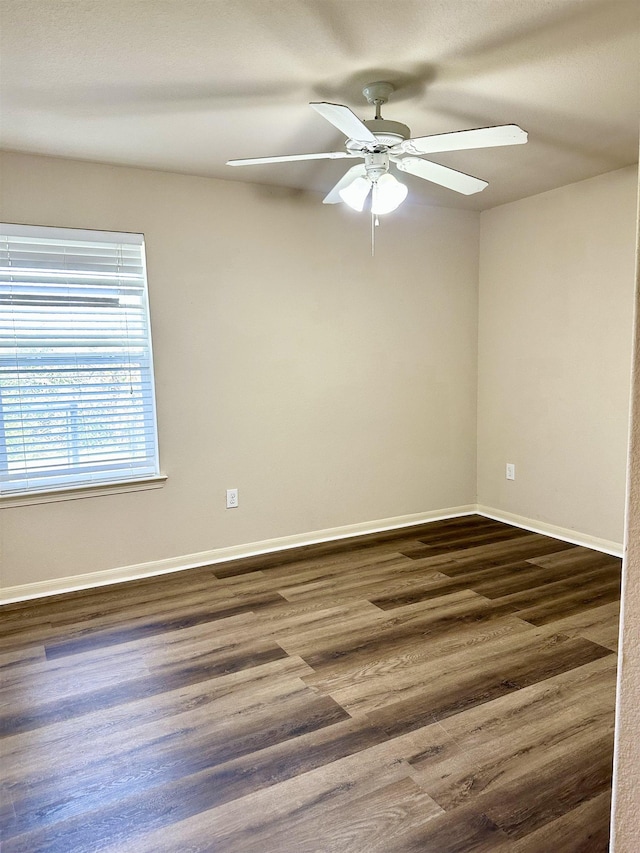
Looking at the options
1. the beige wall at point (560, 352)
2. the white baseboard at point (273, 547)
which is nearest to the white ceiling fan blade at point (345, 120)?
the beige wall at point (560, 352)

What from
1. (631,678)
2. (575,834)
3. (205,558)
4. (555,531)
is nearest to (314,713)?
(575,834)

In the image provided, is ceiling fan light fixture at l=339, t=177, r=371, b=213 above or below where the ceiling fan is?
below

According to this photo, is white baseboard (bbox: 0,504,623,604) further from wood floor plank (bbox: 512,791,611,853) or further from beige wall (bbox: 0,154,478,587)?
wood floor plank (bbox: 512,791,611,853)

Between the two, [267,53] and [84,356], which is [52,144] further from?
[267,53]

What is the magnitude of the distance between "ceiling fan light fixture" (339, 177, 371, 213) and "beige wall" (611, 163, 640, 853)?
187cm

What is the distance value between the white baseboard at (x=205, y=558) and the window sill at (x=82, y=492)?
45 centimetres

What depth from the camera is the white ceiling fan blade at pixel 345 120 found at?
1.87m

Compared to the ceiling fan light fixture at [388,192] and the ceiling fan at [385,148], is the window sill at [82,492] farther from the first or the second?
the ceiling fan light fixture at [388,192]

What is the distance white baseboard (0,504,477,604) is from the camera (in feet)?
10.4

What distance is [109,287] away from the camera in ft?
10.8

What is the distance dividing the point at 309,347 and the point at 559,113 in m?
1.92

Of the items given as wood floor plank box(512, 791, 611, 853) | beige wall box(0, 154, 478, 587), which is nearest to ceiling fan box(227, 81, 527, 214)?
beige wall box(0, 154, 478, 587)

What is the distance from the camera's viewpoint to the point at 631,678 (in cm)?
88

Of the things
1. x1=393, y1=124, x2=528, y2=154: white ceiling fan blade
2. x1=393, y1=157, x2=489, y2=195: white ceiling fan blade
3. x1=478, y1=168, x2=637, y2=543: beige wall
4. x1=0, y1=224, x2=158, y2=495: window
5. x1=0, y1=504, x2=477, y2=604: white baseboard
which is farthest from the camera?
x1=478, y1=168, x2=637, y2=543: beige wall
